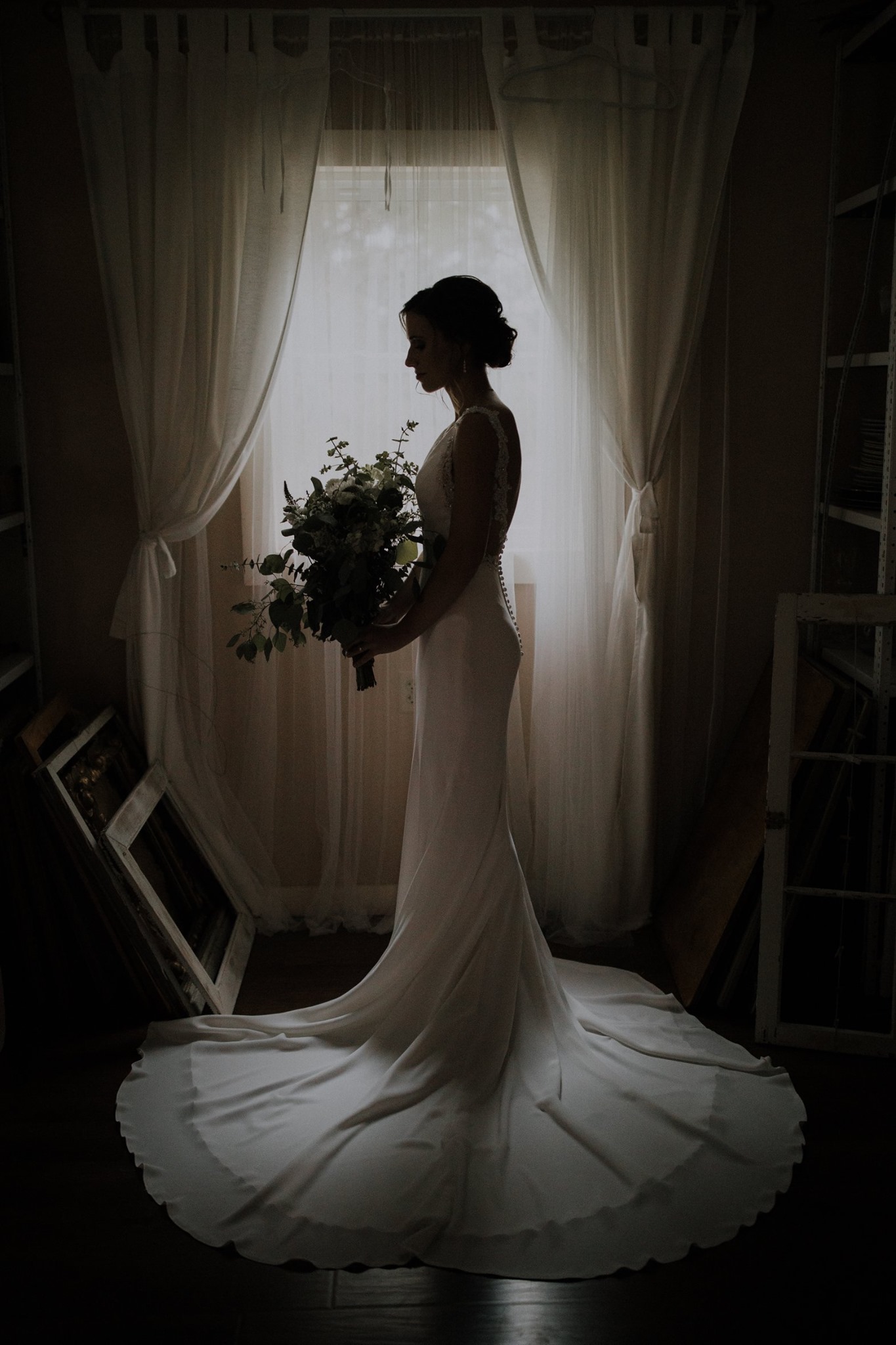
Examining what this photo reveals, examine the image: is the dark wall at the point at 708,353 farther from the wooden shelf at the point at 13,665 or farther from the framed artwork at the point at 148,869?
the framed artwork at the point at 148,869

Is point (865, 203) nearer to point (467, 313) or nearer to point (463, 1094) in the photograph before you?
point (467, 313)

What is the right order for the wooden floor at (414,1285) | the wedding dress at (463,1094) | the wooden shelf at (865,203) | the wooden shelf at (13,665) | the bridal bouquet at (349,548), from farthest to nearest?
the wooden shelf at (13,665), the wooden shelf at (865,203), the bridal bouquet at (349,548), the wedding dress at (463,1094), the wooden floor at (414,1285)

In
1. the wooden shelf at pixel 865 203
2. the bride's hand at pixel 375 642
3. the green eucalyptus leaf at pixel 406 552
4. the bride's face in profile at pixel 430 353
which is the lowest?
the bride's hand at pixel 375 642

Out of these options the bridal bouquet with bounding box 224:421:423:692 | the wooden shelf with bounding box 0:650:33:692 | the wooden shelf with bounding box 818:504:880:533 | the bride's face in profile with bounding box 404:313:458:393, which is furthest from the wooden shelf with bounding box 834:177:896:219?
the wooden shelf with bounding box 0:650:33:692

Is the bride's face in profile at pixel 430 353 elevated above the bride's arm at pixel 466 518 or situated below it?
above

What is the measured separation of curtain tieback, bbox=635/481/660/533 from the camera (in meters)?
3.23

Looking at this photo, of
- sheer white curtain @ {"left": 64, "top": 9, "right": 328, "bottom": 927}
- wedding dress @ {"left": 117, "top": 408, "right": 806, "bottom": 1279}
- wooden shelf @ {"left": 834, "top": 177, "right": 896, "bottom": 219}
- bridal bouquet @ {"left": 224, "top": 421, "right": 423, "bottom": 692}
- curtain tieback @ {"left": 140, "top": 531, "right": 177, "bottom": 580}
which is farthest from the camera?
curtain tieback @ {"left": 140, "top": 531, "right": 177, "bottom": 580}

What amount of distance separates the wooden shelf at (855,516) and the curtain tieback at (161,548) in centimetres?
192

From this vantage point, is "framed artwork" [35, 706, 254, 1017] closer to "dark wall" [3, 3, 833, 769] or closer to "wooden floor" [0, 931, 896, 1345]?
"dark wall" [3, 3, 833, 769]

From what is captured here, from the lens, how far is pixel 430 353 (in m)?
2.62

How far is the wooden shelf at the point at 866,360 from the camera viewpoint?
2.93 m

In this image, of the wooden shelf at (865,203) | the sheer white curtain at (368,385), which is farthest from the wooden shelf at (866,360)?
the sheer white curtain at (368,385)

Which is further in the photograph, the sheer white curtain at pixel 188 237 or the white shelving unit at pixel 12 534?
the white shelving unit at pixel 12 534

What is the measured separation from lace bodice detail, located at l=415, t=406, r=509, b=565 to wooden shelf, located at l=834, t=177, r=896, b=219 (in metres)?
1.24
